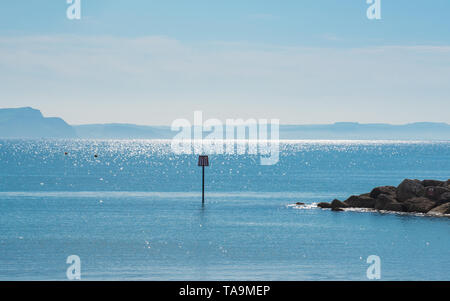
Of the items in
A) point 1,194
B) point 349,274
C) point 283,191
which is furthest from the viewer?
point 283,191

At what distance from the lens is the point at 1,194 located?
88375 mm

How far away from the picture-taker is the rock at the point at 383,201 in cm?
6362

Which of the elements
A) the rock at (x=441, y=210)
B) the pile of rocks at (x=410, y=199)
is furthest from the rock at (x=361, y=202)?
the rock at (x=441, y=210)

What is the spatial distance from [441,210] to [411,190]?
14.2ft

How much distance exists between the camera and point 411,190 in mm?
63125

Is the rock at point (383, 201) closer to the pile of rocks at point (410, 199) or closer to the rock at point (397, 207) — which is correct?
the pile of rocks at point (410, 199)

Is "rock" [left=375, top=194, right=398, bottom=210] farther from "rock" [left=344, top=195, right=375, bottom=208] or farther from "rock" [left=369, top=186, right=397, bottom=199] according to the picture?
"rock" [left=369, top=186, right=397, bottom=199]

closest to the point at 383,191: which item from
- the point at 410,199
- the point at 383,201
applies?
the point at 383,201

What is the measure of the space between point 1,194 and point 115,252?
5334cm

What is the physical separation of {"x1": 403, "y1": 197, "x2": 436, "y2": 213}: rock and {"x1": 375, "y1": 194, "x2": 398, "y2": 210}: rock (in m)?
1.54

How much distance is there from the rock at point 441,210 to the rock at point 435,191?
5.54 ft

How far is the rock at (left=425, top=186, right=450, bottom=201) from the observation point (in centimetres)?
6108
